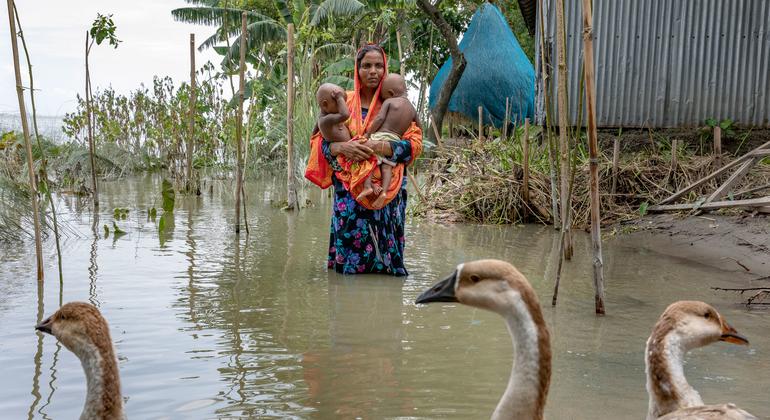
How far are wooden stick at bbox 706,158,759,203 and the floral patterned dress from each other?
3572mm

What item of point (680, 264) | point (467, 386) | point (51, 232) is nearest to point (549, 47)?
point (680, 264)

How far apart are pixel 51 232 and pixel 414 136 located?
453 centimetres

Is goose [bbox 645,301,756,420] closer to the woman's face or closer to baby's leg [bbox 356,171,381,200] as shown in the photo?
baby's leg [bbox 356,171,381,200]

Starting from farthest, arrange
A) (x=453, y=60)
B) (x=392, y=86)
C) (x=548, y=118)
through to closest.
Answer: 1. (x=453, y=60)
2. (x=392, y=86)
3. (x=548, y=118)

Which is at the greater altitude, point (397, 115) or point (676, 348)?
point (397, 115)

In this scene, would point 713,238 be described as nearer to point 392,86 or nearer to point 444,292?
point 392,86

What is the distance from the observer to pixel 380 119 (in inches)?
271

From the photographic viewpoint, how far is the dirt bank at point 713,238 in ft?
25.7

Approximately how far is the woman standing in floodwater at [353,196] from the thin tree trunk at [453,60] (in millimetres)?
11720

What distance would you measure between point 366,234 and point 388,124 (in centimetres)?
98

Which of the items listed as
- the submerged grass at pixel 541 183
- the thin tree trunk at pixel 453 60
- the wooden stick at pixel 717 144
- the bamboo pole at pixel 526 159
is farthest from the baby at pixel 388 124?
the thin tree trunk at pixel 453 60

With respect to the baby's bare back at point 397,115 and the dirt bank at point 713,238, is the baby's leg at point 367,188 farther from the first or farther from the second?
the dirt bank at point 713,238

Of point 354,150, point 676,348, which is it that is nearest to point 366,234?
point 354,150

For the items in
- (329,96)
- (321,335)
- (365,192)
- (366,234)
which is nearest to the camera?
(321,335)
